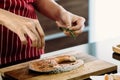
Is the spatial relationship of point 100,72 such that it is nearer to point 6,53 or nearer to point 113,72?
point 113,72

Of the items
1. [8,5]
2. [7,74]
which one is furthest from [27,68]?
[8,5]

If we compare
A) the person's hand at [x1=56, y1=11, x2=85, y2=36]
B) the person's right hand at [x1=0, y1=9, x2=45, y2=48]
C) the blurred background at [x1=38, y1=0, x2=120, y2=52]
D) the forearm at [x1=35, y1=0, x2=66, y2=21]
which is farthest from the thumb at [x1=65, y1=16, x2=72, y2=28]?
the blurred background at [x1=38, y1=0, x2=120, y2=52]

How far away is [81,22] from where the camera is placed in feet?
4.61

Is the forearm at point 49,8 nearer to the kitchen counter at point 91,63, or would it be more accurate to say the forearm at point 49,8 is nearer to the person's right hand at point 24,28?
the kitchen counter at point 91,63

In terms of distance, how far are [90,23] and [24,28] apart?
8.46 feet

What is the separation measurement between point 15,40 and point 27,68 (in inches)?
10.6

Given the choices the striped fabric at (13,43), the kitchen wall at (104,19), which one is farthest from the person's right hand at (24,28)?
the kitchen wall at (104,19)

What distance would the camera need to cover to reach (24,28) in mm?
1040

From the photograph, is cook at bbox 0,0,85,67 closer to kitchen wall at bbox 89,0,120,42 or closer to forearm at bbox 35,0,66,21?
forearm at bbox 35,0,66,21

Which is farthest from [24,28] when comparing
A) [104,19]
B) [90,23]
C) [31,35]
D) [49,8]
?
[104,19]

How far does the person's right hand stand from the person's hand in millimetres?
281

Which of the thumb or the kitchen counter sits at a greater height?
the thumb

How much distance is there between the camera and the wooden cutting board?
1159 millimetres

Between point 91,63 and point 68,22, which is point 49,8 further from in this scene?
point 91,63
